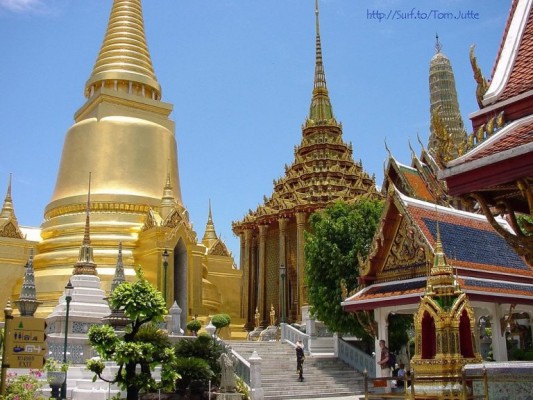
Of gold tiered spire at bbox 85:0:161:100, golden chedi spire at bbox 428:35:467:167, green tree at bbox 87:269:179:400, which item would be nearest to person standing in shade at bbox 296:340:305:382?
green tree at bbox 87:269:179:400

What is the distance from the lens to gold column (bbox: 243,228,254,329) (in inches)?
1388

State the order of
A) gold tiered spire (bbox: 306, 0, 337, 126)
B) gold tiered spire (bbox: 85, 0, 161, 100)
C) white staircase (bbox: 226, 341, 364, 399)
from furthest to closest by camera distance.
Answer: gold tiered spire (bbox: 306, 0, 337, 126), gold tiered spire (bbox: 85, 0, 161, 100), white staircase (bbox: 226, 341, 364, 399)

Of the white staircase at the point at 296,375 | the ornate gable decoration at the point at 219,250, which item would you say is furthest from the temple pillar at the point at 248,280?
the white staircase at the point at 296,375

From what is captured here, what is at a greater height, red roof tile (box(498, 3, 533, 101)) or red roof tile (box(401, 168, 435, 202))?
red roof tile (box(401, 168, 435, 202))

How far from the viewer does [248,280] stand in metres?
35.9

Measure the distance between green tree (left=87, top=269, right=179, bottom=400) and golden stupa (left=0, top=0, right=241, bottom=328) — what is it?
11.4 meters

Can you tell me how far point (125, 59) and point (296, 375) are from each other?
18565 millimetres

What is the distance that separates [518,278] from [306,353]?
8.11 metres

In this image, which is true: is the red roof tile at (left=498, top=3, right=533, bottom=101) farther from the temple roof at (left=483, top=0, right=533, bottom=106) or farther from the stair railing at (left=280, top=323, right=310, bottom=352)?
the stair railing at (left=280, top=323, right=310, bottom=352)

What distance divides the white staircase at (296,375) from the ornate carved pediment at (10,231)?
1046 cm

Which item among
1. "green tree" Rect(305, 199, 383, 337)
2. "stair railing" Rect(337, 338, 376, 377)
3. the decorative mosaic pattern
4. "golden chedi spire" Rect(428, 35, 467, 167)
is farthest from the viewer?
"golden chedi spire" Rect(428, 35, 467, 167)

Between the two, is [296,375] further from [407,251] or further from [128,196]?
[128,196]

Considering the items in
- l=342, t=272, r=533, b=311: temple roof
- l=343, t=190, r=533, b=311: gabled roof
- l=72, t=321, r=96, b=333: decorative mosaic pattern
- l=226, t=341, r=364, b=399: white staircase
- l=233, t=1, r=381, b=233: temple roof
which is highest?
l=233, t=1, r=381, b=233: temple roof

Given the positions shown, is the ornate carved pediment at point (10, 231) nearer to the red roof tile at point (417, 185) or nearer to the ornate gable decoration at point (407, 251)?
the red roof tile at point (417, 185)
